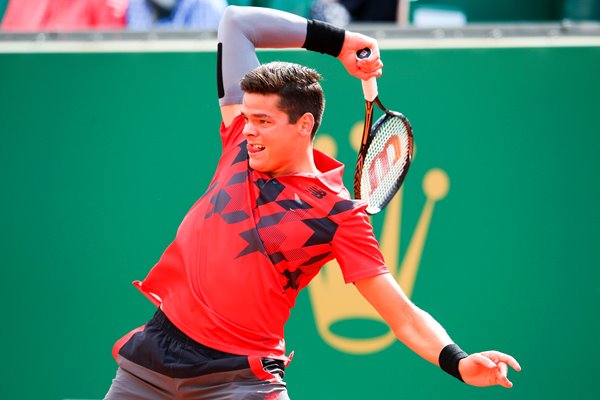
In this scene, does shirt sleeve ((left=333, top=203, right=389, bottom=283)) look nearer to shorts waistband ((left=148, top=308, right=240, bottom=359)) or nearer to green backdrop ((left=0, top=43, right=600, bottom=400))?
shorts waistband ((left=148, top=308, right=240, bottom=359))

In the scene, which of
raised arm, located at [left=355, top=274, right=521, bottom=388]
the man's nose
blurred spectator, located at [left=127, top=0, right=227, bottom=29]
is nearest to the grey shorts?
raised arm, located at [left=355, top=274, right=521, bottom=388]

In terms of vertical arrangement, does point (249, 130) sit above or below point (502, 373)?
above

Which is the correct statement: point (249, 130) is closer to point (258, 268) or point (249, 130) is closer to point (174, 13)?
point (258, 268)

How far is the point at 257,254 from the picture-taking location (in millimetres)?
2943

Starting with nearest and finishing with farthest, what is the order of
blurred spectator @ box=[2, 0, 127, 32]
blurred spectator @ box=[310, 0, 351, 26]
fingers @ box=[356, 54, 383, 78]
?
fingers @ box=[356, 54, 383, 78] < blurred spectator @ box=[2, 0, 127, 32] < blurred spectator @ box=[310, 0, 351, 26]

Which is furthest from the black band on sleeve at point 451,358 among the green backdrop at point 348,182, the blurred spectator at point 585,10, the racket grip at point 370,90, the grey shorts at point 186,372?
the blurred spectator at point 585,10

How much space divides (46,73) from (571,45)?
7.94 feet

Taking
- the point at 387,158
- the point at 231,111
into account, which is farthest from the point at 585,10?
the point at 231,111

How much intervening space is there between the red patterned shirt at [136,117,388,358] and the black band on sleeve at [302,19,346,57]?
1.69 ft

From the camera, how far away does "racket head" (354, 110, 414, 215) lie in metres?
3.41

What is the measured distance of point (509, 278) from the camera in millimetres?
4352

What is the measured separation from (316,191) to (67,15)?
2.73 meters

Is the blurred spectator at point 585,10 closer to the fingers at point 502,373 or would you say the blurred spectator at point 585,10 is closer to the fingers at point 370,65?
the fingers at point 370,65

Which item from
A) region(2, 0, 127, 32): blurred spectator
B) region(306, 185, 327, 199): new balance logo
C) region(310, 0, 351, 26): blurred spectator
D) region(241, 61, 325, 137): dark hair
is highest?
region(310, 0, 351, 26): blurred spectator
